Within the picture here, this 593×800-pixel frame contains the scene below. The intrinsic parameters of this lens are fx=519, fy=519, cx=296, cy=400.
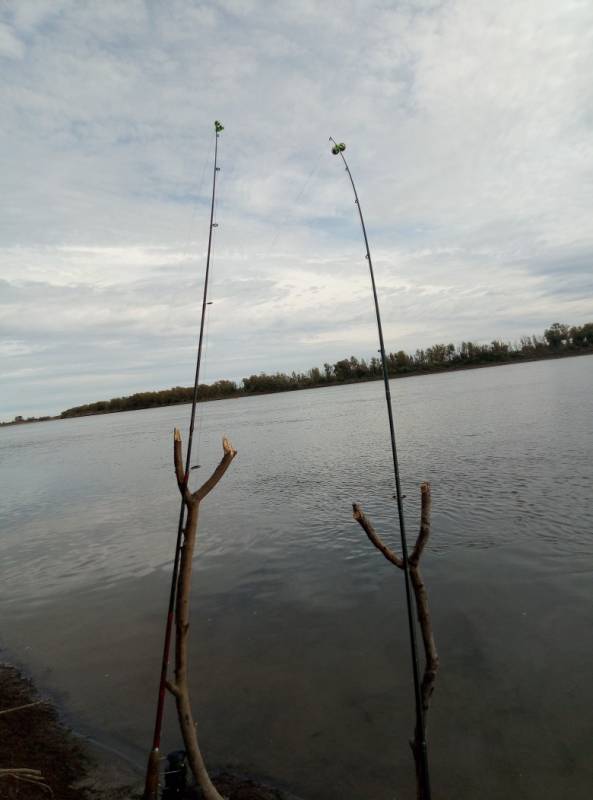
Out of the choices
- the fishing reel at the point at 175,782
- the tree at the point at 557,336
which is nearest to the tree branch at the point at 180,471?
the fishing reel at the point at 175,782

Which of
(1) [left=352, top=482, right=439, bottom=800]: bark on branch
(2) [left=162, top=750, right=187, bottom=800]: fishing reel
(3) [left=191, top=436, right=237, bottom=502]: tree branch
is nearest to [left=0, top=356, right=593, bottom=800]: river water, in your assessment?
(2) [left=162, top=750, right=187, bottom=800]: fishing reel

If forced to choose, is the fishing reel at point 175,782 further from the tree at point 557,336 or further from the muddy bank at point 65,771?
the tree at point 557,336

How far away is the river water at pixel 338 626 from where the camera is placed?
4.21 metres

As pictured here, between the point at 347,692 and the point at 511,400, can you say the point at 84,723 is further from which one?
the point at 511,400

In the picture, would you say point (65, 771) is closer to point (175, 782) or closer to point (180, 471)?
point (175, 782)

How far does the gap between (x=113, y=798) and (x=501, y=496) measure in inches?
382

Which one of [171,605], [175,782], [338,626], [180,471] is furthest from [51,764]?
[338,626]

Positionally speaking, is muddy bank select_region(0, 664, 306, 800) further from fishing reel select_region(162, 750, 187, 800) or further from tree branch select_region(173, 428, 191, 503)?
tree branch select_region(173, 428, 191, 503)

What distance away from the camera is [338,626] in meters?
6.46

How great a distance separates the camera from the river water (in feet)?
13.8

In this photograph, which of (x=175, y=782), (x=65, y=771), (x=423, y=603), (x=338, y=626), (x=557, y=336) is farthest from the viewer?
(x=557, y=336)

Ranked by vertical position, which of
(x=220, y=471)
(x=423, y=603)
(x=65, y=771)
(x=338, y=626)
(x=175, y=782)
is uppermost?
(x=220, y=471)

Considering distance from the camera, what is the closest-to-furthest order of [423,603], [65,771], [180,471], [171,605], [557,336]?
[180,471]
[423,603]
[171,605]
[65,771]
[557,336]

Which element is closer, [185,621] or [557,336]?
[185,621]
